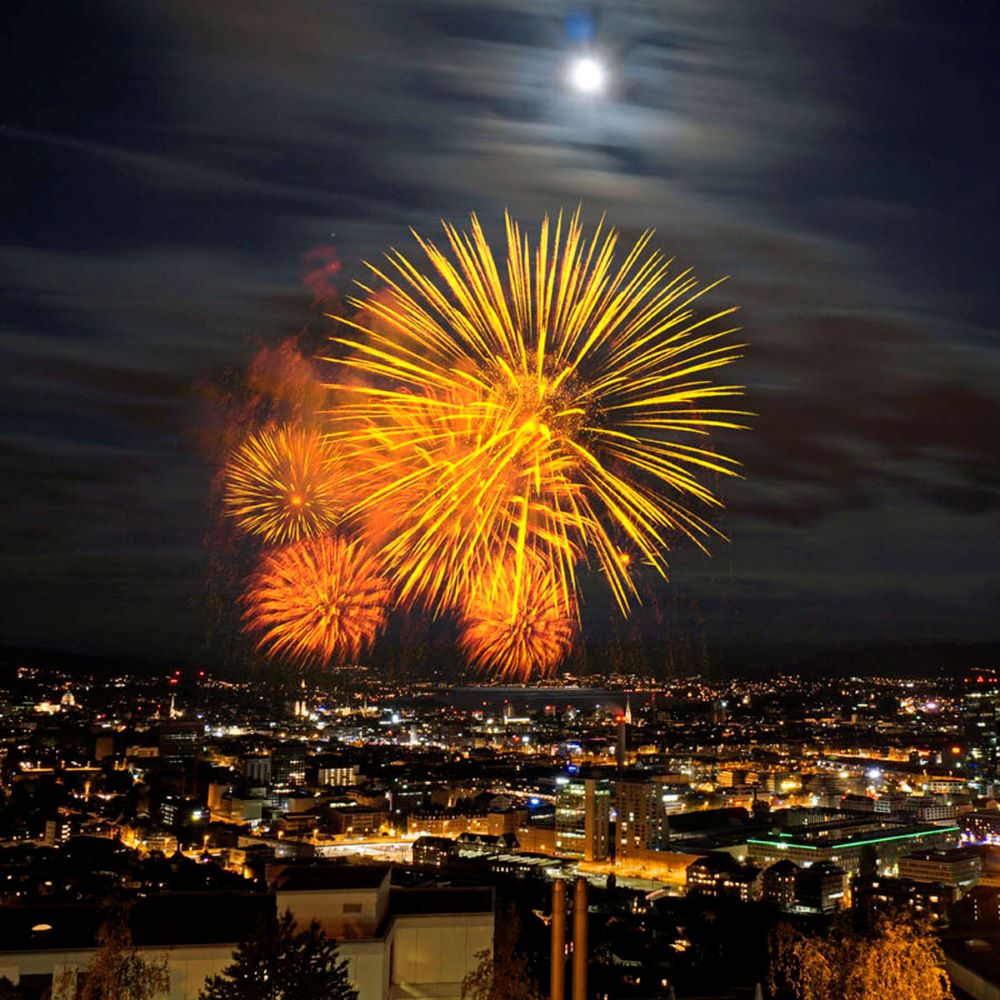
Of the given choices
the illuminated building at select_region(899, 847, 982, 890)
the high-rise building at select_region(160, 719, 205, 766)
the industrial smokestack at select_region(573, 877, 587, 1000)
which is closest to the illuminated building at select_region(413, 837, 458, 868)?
the illuminated building at select_region(899, 847, 982, 890)

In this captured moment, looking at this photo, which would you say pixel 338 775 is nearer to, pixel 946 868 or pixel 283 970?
pixel 946 868

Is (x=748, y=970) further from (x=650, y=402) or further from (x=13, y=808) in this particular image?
(x=13, y=808)

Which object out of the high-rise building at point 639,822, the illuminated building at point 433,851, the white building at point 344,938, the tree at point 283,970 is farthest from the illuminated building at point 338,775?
the tree at point 283,970

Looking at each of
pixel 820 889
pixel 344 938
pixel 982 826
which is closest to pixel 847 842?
pixel 820 889

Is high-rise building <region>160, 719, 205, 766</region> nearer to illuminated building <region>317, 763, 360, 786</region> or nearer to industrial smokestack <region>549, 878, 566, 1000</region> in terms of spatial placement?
illuminated building <region>317, 763, 360, 786</region>

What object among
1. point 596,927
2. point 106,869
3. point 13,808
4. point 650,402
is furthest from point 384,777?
point 650,402

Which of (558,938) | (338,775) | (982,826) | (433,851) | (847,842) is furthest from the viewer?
(338,775)
